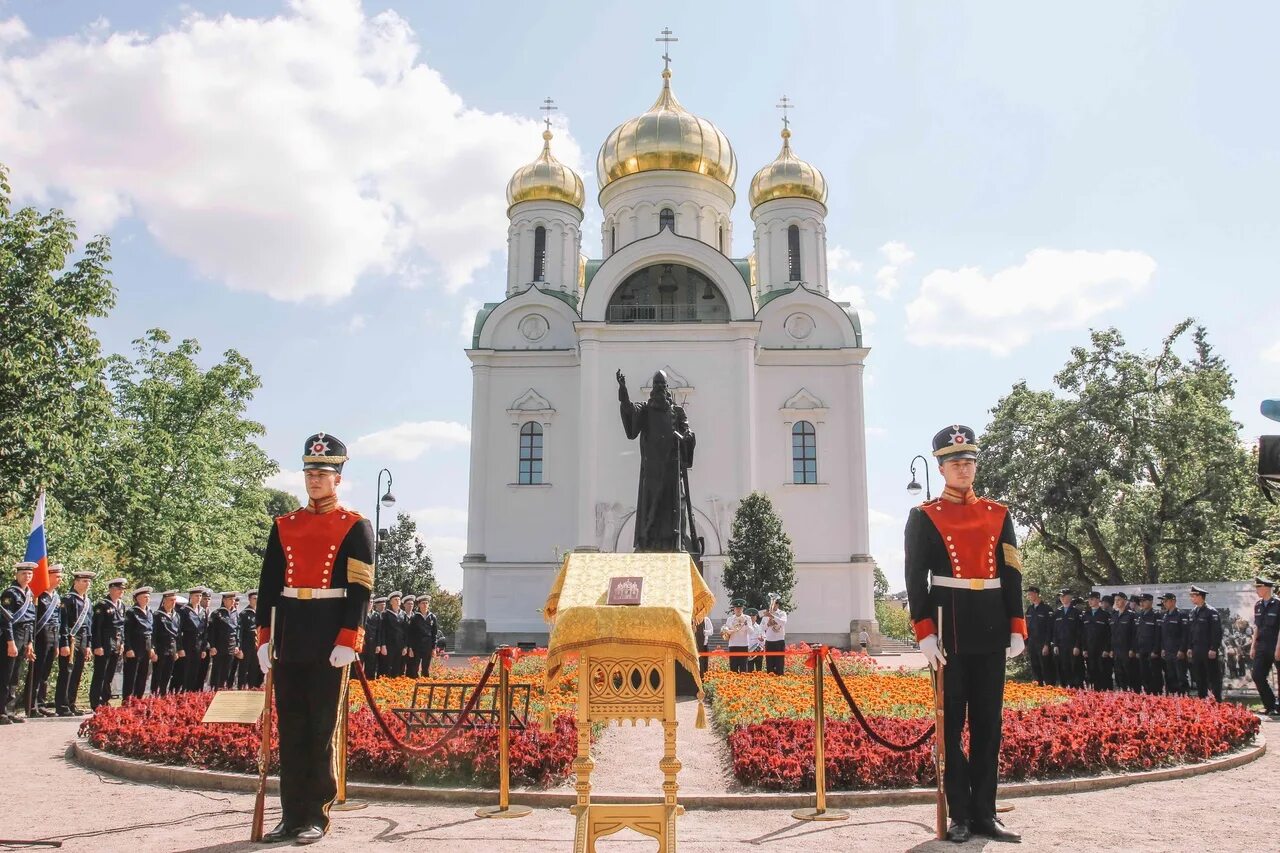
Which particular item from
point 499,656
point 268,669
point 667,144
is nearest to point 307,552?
point 268,669

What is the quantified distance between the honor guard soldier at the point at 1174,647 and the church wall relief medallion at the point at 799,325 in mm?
17686

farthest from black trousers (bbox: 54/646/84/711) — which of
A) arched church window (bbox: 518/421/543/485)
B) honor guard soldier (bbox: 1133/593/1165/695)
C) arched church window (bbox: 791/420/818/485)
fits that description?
arched church window (bbox: 791/420/818/485)

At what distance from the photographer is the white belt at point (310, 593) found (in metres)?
6.00

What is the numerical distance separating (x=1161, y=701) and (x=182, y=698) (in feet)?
36.5

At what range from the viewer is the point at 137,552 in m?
26.2

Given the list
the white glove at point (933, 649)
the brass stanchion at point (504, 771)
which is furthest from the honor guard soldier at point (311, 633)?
the white glove at point (933, 649)

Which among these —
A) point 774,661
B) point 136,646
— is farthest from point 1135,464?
point 136,646

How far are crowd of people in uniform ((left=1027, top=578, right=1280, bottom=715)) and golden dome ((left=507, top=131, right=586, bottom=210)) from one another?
22490 mm

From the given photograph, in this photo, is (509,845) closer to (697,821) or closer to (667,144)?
(697,821)

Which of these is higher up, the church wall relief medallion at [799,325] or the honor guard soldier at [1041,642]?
the church wall relief medallion at [799,325]

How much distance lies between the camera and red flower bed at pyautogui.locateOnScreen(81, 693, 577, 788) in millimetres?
7434

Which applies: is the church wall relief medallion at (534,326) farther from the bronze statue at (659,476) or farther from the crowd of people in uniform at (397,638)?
the bronze statue at (659,476)

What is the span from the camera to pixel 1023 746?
759cm

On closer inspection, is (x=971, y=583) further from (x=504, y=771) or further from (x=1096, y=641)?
(x=1096, y=641)
